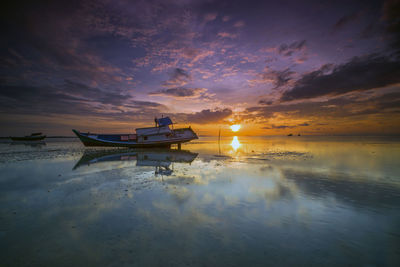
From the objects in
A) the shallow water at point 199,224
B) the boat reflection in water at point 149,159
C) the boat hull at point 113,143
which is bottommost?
the shallow water at point 199,224

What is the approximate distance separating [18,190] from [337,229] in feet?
54.5

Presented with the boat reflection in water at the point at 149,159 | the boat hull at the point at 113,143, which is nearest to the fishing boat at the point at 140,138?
the boat hull at the point at 113,143

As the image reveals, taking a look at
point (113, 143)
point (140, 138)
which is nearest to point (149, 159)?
point (140, 138)

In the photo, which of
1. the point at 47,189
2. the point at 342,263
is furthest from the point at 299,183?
the point at 47,189

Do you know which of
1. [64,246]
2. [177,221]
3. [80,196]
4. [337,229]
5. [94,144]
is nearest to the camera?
[64,246]

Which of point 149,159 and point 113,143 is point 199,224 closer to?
point 149,159

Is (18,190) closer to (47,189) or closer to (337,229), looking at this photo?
(47,189)

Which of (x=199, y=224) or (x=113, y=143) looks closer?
(x=199, y=224)

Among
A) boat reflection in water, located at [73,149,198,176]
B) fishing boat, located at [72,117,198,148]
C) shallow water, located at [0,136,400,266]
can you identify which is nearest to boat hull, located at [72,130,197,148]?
fishing boat, located at [72,117,198,148]

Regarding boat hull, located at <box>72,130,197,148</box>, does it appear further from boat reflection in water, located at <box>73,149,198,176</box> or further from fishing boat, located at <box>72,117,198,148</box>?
boat reflection in water, located at <box>73,149,198,176</box>

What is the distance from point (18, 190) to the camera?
1015 cm

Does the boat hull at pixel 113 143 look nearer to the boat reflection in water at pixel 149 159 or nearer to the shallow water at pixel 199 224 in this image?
the boat reflection in water at pixel 149 159

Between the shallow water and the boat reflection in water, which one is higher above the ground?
the boat reflection in water

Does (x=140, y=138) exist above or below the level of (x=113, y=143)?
above
